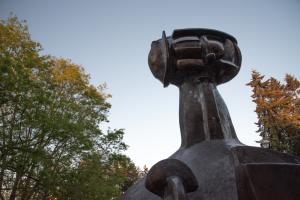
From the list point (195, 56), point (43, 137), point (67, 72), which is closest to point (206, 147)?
point (195, 56)

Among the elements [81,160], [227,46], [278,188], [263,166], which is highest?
[81,160]

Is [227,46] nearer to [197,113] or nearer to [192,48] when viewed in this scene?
[192,48]

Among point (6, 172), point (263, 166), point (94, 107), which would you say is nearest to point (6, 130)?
point (6, 172)

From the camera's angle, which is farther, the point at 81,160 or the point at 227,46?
the point at 81,160

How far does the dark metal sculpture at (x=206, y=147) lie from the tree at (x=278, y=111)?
19902 millimetres

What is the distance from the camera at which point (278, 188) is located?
5.31 ft

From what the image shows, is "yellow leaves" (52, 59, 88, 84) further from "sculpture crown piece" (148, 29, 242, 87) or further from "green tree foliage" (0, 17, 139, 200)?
"sculpture crown piece" (148, 29, 242, 87)

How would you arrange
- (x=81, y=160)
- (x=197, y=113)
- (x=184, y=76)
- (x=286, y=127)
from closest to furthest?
(x=197, y=113) → (x=184, y=76) → (x=81, y=160) → (x=286, y=127)

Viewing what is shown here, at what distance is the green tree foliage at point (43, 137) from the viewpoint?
981 centimetres

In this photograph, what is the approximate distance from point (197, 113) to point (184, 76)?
1.62 ft

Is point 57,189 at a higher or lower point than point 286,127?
lower

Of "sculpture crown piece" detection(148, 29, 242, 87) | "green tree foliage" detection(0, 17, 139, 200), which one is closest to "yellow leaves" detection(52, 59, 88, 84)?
"green tree foliage" detection(0, 17, 139, 200)

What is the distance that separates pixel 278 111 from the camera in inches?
1032

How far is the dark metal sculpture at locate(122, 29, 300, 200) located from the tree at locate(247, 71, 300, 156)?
19902 mm
